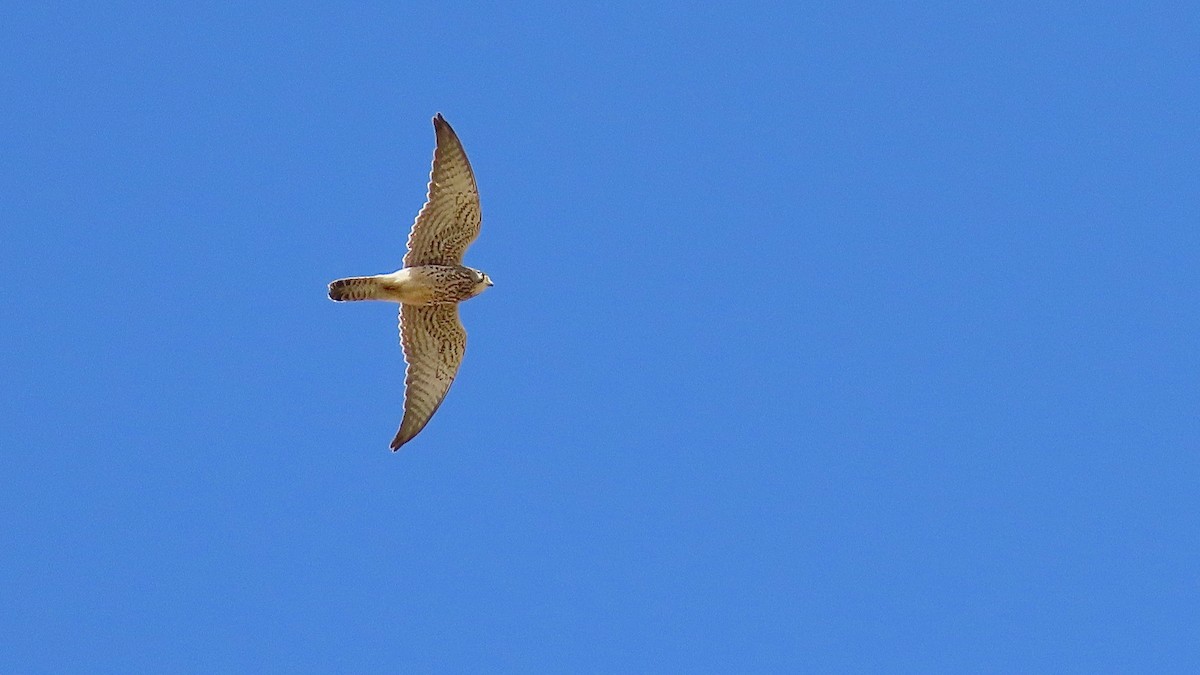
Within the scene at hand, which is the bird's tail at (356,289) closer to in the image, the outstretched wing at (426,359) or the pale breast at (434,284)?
the pale breast at (434,284)

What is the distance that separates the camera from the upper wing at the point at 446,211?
16.2 m

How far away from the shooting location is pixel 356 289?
16.1m

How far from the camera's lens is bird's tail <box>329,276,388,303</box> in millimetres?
16000

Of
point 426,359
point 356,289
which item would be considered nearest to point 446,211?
point 356,289

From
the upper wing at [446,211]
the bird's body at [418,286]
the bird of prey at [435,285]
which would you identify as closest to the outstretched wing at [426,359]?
the bird of prey at [435,285]

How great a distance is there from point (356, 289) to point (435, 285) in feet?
2.48

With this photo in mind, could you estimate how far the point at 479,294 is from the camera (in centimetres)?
1662

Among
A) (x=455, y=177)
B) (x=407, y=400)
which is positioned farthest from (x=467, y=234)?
(x=407, y=400)

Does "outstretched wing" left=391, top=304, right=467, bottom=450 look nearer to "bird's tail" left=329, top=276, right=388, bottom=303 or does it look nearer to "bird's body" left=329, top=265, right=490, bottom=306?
"bird's body" left=329, top=265, right=490, bottom=306

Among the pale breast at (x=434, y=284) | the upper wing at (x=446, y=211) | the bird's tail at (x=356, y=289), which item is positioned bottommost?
the bird's tail at (x=356, y=289)

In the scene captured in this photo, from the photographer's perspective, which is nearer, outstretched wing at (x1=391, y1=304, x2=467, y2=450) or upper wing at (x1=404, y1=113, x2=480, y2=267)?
upper wing at (x1=404, y1=113, x2=480, y2=267)

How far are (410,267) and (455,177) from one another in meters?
0.95

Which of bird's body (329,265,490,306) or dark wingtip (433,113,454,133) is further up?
dark wingtip (433,113,454,133)

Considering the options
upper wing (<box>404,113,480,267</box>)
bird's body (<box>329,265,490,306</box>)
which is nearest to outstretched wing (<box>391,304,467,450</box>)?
bird's body (<box>329,265,490,306</box>)
